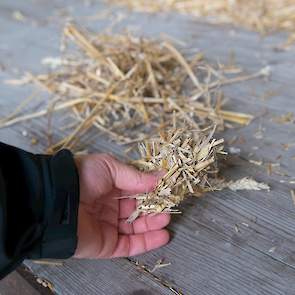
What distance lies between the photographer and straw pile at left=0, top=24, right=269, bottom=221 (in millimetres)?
1182

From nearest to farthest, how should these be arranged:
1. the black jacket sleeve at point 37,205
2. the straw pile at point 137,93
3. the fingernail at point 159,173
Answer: the black jacket sleeve at point 37,205 < the fingernail at point 159,173 < the straw pile at point 137,93

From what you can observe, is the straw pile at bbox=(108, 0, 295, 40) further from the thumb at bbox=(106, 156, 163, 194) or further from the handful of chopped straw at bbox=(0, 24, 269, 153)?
the thumb at bbox=(106, 156, 163, 194)

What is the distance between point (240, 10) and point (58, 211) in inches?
57.6

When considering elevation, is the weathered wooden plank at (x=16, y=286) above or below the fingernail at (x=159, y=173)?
below

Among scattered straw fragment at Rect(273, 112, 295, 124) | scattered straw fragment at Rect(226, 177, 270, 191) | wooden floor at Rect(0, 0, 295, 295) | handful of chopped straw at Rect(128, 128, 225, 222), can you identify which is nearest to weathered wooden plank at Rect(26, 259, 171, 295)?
wooden floor at Rect(0, 0, 295, 295)

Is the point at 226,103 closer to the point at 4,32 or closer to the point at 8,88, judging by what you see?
the point at 8,88

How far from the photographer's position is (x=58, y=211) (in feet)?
2.63

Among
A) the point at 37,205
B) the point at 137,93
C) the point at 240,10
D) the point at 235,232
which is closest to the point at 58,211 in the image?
the point at 37,205

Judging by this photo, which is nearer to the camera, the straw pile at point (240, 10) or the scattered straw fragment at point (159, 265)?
the scattered straw fragment at point (159, 265)

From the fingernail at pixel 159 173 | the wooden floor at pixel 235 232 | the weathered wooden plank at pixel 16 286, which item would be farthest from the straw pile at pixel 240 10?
the weathered wooden plank at pixel 16 286

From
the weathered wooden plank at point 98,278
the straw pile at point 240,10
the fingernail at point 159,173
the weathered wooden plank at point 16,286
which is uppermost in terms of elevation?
the straw pile at point 240,10

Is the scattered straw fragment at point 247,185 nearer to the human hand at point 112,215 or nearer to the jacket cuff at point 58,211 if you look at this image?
the human hand at point 112,215

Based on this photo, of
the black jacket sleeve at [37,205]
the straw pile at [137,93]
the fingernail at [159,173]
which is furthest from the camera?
the straw pile at [137,93]

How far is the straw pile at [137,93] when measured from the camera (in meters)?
1.18
